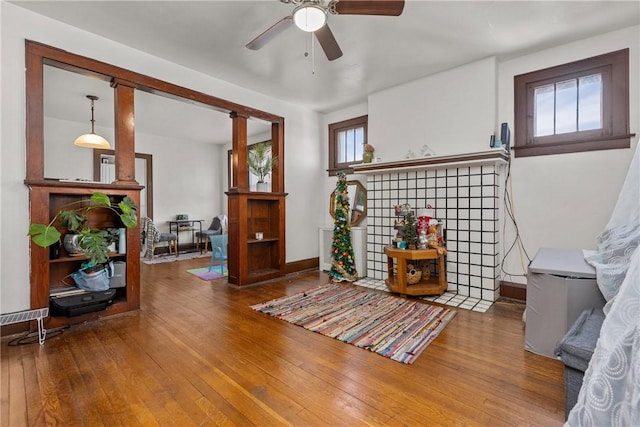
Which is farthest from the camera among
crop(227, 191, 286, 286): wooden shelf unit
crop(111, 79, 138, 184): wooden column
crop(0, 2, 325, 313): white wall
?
crop(227, 191, 286, 286): wooden shelf unit

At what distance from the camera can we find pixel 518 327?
2.53 metres

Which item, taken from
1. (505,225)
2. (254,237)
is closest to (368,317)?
(505,225)

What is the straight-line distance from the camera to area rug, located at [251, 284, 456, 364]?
2217 millimetres

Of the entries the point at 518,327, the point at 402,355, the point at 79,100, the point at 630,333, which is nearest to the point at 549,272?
→ the point at 518,327

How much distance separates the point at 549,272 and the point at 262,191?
344cm

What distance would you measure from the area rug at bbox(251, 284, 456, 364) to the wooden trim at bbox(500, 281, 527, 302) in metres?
0.93

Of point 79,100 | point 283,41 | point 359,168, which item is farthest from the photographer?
point 79,100

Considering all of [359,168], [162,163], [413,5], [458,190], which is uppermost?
[413,5]

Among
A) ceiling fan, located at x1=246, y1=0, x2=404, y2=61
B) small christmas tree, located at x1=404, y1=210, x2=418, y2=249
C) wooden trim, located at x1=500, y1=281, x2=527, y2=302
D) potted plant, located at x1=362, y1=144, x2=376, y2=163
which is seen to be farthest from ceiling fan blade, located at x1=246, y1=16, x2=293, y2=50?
wooden trim, located at x1=500, y1=281, x2=527, y2=302

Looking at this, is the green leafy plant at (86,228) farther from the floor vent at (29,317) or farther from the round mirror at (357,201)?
the round mirror at (357,201)

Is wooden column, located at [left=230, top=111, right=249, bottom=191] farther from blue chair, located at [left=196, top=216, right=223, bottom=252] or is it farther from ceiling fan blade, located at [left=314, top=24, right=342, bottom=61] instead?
blue chair, located at [left=196, top=216, right=223, bottom=252]

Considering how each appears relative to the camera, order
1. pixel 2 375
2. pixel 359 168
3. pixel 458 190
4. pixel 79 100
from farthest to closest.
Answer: pixel 79 100 → pixel 359 168 → pixel 458 190 → pixel 2 375

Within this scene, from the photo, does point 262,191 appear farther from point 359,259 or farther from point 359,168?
point 359,259

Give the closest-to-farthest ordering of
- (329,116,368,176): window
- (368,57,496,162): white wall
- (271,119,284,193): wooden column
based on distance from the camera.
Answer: (368,57,496,162): white wall → (271,119,284,193): wooden column → (329,116,368,176): window
